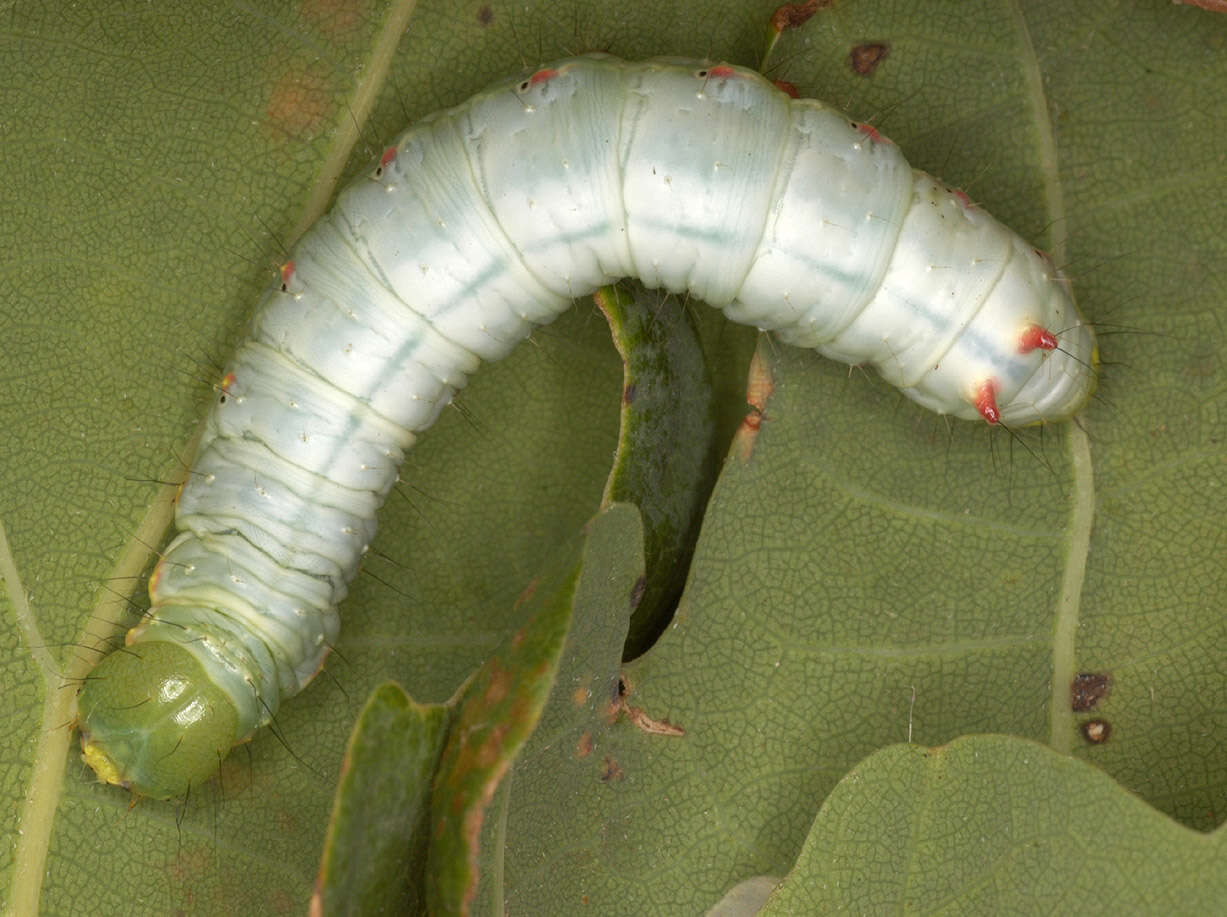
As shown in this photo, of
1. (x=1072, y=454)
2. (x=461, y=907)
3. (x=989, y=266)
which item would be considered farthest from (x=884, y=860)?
(x=989, y=266)

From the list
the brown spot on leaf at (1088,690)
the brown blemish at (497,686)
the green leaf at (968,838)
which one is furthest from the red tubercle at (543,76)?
the brown spot on leaf at (1088,690)

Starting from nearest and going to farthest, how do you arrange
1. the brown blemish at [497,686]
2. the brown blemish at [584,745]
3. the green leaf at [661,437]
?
the brown blemish at [497,686]
the brown blemish at [584,745]
the green leaf at [661,437]

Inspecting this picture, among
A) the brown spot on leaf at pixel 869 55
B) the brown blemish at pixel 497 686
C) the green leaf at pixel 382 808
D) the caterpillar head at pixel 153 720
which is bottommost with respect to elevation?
the caterpillar head at pixel 153 720

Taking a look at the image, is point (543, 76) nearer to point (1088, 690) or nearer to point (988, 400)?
point (988, 400)

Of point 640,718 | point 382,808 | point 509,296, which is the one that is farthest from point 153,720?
point 509,296

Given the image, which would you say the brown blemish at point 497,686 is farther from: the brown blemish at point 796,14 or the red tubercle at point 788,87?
the brown blemish at point 796,14

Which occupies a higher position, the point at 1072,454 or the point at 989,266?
the point at 989,266

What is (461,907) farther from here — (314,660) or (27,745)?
(27,745)
